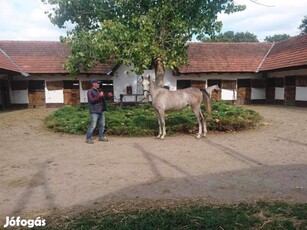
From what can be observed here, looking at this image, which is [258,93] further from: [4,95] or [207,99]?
[4,95]

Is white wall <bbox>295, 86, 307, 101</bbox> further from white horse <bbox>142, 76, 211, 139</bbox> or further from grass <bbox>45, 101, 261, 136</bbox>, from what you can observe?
white horse <bbox>142, 76, 211, 139</bbox>

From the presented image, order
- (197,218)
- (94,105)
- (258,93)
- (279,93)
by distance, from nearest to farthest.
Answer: (197,218) → (94,105) → (279,93) → (258,93)

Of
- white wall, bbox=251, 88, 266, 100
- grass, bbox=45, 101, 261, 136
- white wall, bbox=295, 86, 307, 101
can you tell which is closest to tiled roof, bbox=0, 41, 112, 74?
white wall, bbox=251, 88, 266, 100

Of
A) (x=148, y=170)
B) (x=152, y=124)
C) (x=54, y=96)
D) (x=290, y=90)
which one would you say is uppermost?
(x=290, y=90)

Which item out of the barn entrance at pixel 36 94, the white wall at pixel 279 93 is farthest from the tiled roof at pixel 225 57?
the barn entrance at pixel 36 94

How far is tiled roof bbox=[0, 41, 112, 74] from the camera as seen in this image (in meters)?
22.9

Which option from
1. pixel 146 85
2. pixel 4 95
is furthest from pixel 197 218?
pixel 4 95

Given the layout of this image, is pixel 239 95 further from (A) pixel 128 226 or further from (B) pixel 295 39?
(A) pixel 128 226

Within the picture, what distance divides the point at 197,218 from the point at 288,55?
20.9 meters

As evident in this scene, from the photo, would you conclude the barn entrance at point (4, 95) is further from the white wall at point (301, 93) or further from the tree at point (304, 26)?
the tree at point (304, 26)

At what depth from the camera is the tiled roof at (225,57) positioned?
77.5 feet

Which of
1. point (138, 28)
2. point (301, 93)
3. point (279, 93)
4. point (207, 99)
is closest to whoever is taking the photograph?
point (207, 99)

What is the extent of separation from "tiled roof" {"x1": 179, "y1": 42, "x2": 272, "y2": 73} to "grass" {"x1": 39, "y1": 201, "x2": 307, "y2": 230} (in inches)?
756

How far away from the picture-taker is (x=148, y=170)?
6.14m
